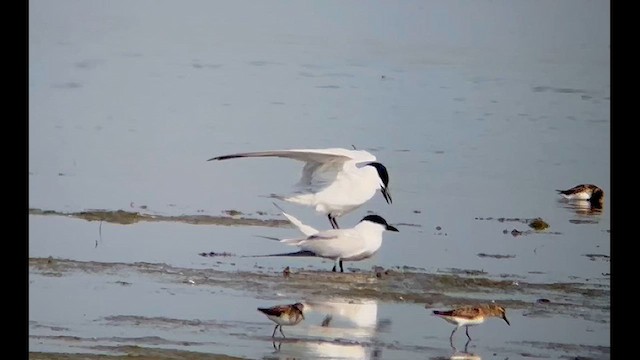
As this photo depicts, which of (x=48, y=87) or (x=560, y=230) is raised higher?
(x=48, y=87)

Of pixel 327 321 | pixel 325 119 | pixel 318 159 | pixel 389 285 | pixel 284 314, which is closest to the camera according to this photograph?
pixel 284 314

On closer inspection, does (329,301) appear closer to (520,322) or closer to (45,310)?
(520,322)

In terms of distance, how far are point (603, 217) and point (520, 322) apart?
940 mm

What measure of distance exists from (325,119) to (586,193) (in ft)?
4.27

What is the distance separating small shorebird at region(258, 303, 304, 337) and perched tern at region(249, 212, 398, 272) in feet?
1.81

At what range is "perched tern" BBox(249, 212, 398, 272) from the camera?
248 inches

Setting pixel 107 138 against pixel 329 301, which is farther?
pixel 107 138

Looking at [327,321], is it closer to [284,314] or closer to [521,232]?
[284,314]

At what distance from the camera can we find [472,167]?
691 centimetres

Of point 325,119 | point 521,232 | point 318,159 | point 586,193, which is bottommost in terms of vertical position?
point 521,232

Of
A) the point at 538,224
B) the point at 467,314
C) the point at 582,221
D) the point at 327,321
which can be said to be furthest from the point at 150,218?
the point at 582,221

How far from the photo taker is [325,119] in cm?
687
